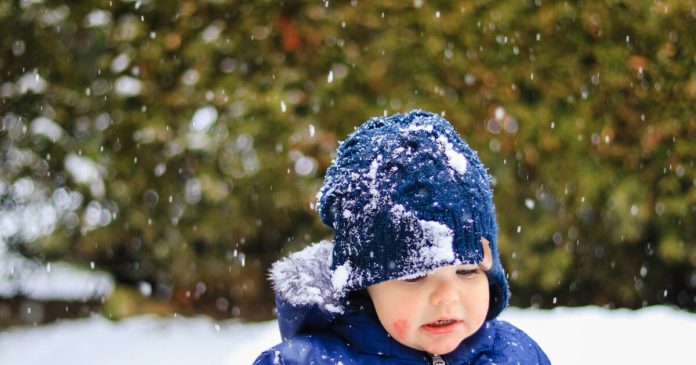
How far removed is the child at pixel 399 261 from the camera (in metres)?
1.58

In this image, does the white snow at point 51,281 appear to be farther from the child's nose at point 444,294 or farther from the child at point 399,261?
the child's nose at point 444,294

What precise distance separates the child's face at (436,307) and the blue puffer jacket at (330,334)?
0.06 m

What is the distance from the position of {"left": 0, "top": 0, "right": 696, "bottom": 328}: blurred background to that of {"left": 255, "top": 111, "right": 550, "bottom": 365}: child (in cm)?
231

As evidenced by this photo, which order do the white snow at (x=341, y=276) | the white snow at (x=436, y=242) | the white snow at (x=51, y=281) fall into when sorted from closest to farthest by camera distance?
the white snow at (x=436, y=242)
the white snow at (x=341, y=276)
the white snow at (x=51, y=281)

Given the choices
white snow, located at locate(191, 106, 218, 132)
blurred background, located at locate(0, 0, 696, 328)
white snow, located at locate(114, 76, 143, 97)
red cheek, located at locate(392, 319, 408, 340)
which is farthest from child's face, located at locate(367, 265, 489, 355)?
white snow, located at locate(114, 76, 143, 97)

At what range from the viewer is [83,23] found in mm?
4141

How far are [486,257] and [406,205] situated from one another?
0.24 m

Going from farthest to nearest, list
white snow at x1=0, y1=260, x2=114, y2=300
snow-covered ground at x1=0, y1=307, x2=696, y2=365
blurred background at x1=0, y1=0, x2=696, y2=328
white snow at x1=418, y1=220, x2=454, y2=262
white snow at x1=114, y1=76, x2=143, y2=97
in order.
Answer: white snow at x1=0, y1=260, x2=114, y2=300
white snow at x1=114, y1=76, x2=143, y2=97
blurred background at x1=0, y1=0, x2=696, y2=328
snow-covered ground at x1=0, y1=307, x2=696, y2=365
white snow at x1=418, y1=220, x2=454, y2=262

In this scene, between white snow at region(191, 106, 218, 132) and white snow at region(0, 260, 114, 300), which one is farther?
white snow at region(0, 260, 114, 300)

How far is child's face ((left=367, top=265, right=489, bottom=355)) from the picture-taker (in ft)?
5.29

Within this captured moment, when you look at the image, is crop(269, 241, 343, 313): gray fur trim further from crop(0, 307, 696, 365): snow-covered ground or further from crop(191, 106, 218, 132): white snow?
crop(191, 106, 218, 132): white snow

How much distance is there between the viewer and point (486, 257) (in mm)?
1702

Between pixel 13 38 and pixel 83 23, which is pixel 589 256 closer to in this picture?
pixel 83 23

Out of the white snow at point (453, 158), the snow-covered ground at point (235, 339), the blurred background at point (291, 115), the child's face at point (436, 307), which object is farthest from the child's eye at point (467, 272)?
the blurred background at point (291, 115)
